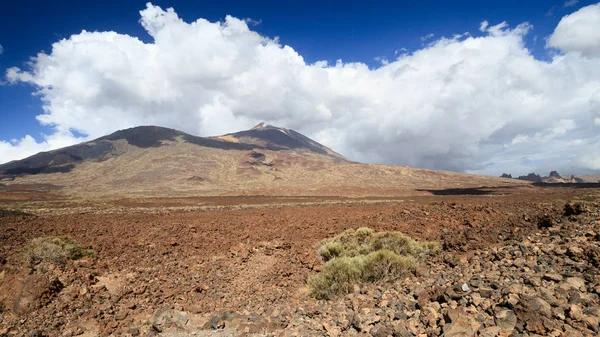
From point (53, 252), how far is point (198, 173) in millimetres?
100382

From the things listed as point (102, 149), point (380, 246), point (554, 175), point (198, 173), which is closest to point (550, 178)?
point (554, 175)

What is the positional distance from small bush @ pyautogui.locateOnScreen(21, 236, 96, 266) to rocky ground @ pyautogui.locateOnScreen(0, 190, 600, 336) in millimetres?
418

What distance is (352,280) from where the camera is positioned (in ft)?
26.2

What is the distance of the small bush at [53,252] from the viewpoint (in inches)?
408

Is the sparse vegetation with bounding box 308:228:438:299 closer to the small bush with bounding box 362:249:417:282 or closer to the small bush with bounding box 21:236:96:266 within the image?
the small bush with bounding box 362:249:417:282

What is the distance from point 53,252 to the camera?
1081 cm

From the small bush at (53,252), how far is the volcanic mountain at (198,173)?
5882 centimetres

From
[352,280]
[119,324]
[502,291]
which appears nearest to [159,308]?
[119,324]

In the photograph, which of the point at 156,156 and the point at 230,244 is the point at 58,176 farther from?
the point at 230,244

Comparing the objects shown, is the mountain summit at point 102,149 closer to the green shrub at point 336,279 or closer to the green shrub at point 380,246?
the green shrub at point 380,246

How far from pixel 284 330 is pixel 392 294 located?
241 cm

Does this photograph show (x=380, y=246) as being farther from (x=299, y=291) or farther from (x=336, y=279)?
(x=299, y=291)

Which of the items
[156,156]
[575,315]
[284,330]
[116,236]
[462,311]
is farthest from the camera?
[156,156]

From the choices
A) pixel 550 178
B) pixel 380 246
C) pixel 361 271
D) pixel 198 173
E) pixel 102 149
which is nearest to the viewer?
pixel 361 271
